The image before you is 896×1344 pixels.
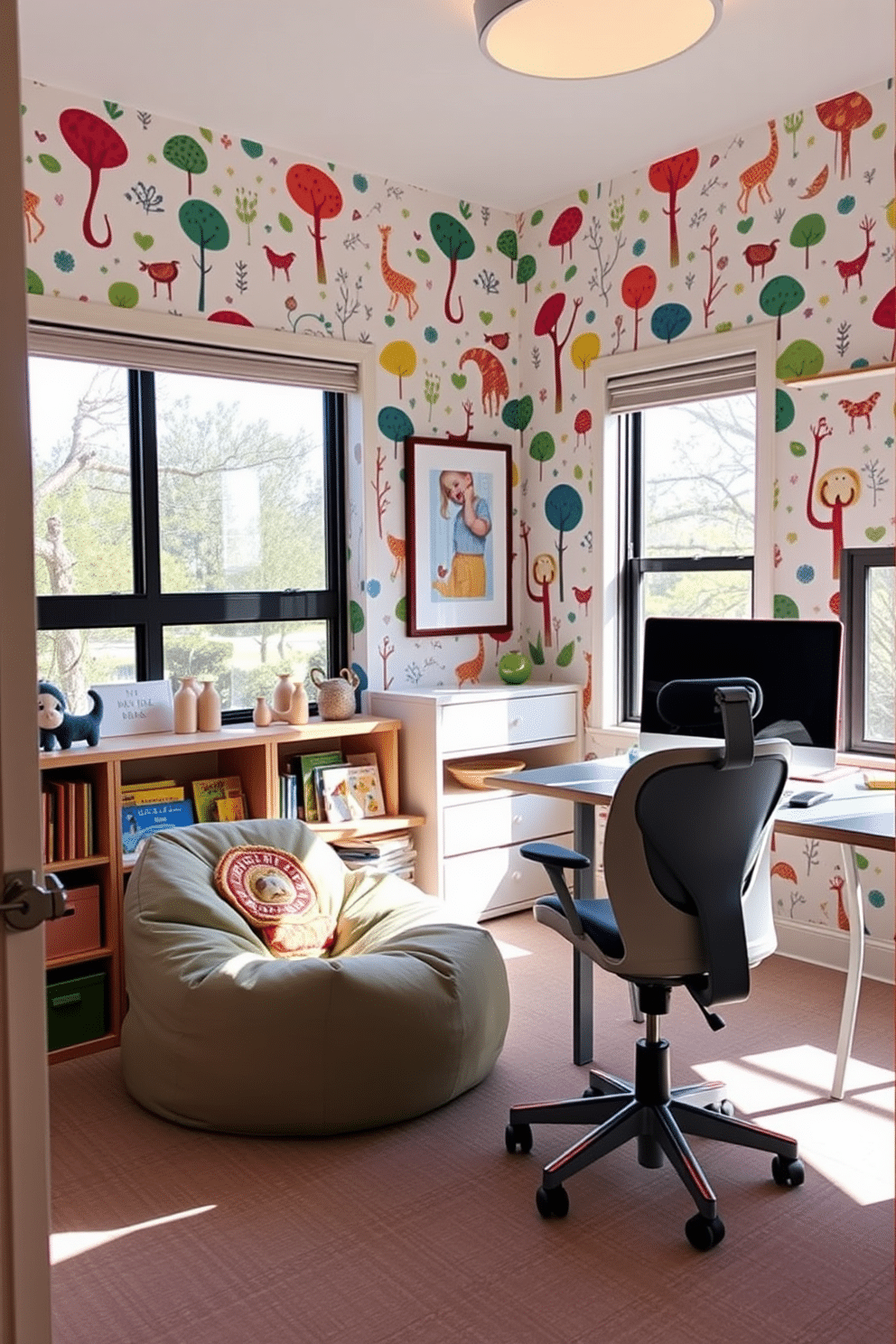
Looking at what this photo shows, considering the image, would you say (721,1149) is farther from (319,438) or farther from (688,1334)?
(319,438)

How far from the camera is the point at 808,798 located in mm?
3062

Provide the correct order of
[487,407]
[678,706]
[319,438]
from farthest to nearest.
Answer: [487,407] → [319,438] → [678,706]

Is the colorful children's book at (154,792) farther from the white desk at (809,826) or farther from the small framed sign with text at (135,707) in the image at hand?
the white desk at (809,826)

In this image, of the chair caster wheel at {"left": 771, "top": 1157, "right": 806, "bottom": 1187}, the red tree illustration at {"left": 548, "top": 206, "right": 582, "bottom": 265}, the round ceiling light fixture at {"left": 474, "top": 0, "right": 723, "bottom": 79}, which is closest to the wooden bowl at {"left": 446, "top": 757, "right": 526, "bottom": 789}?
the chair caster wheel at {"left": 771, "top": 1157, "right": 806, "bottom": 1187}

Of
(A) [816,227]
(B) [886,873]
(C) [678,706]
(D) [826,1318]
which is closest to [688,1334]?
(D) [826,1318]

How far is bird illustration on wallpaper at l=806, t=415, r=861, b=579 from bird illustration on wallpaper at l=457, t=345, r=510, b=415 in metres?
1.48

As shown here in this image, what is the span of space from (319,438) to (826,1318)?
135 inches

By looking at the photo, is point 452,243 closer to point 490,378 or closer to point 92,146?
point 490,378

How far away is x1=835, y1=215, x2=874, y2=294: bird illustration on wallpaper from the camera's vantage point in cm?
380

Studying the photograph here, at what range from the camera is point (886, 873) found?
12.6 ft

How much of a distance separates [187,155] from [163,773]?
6.83 feet

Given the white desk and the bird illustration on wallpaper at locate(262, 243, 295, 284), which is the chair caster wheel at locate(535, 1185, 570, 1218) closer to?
the white desk

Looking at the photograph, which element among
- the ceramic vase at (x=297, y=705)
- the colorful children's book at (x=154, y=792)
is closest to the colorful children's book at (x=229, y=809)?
the colorful children's book at (x=154, y=792)

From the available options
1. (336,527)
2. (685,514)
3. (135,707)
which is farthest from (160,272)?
(685,514)
